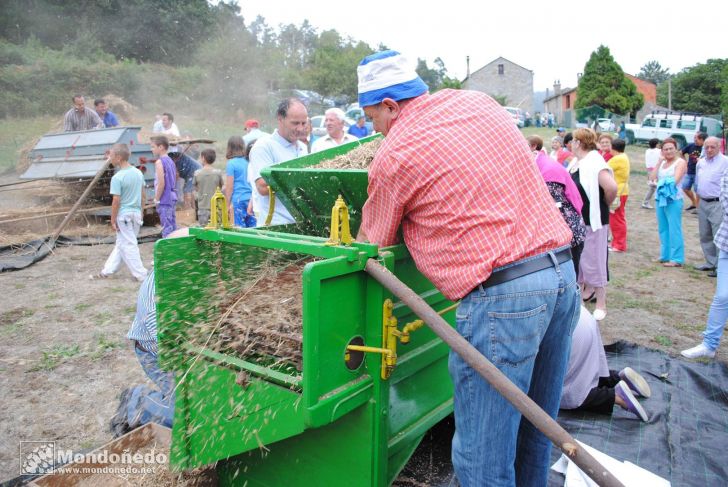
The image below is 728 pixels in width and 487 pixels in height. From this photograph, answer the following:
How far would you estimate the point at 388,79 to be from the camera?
7.45 ft

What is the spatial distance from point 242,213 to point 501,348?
589 cm

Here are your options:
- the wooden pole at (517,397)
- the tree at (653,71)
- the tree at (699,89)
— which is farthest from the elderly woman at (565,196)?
the tree at (653,71)

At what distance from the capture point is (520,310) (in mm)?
2037

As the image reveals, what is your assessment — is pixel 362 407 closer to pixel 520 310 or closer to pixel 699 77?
pixel 520 310

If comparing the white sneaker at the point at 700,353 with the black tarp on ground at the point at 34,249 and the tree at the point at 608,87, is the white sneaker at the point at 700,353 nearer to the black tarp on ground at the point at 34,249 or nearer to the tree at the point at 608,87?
the black tarp on ground at the point at 34,249

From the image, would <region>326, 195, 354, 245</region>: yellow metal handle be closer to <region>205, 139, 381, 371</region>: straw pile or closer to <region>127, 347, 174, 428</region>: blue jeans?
<region>205, 139, 381, 371</region>: straw pile

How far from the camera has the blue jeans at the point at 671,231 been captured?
827cm

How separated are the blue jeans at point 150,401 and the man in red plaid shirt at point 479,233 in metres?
1.80

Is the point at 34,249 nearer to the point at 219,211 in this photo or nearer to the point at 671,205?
the point at 219,211

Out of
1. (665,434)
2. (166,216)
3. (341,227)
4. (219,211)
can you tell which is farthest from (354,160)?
(166,216)

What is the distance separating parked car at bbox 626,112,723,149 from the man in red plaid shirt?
26.8 m

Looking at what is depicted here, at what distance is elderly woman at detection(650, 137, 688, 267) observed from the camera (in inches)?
324

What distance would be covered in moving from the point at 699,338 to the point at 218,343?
5011mm

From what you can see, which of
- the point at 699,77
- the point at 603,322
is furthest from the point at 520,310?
the point at 699,77
